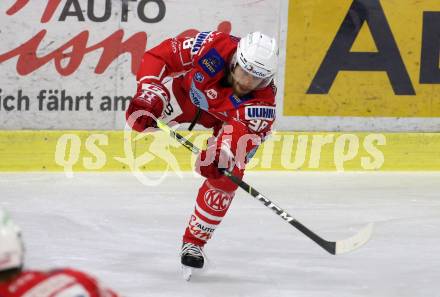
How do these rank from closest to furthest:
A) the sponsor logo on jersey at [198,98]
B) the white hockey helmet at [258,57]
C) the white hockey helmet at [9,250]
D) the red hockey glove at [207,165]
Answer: the white hockey helmet at [9,250]
the red hockey glove at [207,165]
the white hockey helmet at [258,57]
the sponsor logo on jersey at [198,98]

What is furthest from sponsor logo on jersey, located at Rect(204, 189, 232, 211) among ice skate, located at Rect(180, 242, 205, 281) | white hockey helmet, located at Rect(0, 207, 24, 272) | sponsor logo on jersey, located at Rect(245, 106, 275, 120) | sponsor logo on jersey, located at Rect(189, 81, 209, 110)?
white hockey helmet, located at Rect(0, 207, 24, 272)

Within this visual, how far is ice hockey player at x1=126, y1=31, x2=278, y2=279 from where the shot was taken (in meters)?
4.25

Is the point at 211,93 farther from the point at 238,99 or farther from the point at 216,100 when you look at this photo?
the point at 238,99

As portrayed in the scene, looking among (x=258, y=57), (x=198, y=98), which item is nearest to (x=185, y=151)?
(x=198, y=98)

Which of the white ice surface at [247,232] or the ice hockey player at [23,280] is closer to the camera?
the ice hockey player at [23,280]

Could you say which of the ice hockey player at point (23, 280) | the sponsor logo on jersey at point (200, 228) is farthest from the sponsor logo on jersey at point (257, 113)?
the ice hockey player at point (23, 280)

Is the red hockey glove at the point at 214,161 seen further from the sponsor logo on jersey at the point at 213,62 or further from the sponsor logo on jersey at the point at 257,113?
the sponsor logo on jersey at the point at 213,62

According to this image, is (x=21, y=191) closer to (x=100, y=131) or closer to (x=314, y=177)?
(x=100, y=131)

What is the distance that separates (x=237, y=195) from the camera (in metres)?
6.08

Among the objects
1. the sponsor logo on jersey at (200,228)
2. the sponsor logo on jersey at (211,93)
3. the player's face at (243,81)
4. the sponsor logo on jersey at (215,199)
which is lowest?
the sponsor logo on jersey at (200,228)

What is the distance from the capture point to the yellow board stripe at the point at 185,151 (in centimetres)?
640

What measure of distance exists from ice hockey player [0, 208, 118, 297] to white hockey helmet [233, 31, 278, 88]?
215 cm

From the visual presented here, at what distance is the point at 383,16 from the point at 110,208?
7.47 ft

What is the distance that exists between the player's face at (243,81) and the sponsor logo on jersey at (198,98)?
0.23m
